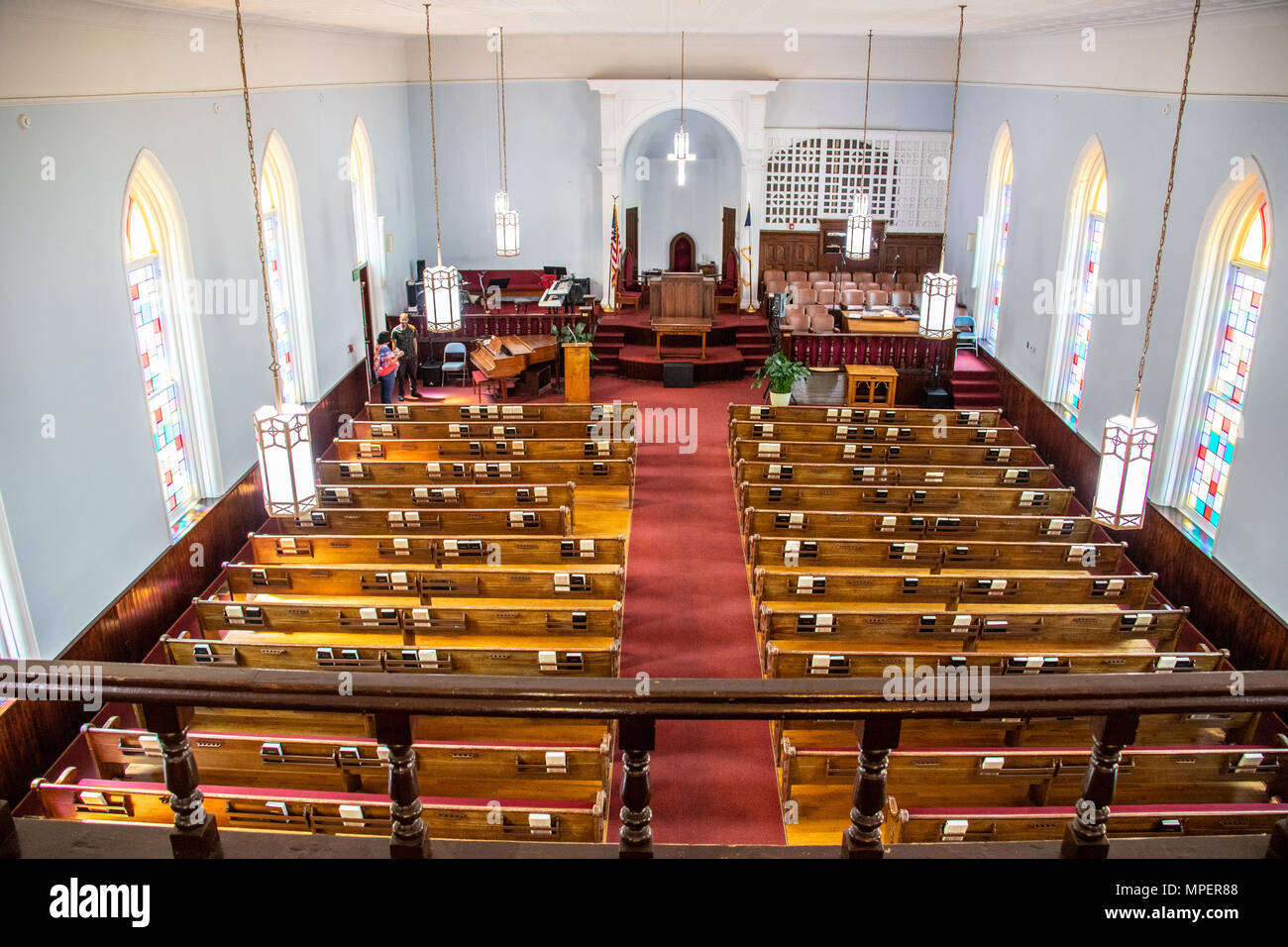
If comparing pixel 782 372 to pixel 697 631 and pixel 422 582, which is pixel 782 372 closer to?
pixel 697 631

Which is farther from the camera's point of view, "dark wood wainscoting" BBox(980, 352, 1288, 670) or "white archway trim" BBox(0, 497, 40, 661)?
"dark wood wainscoting" BBox(980, 352, 1288, 670)

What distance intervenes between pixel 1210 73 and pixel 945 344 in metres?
6.29

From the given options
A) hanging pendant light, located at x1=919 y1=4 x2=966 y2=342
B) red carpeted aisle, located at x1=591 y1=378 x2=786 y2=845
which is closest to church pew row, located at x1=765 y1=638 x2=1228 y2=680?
red carpeted aisle, located at x1=591 y1=378 x2=786 y2=845

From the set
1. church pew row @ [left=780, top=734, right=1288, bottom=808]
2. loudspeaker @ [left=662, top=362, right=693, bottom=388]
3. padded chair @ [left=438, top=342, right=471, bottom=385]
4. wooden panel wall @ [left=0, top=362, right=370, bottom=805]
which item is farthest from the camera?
padded chair @ [left=438, top=342, right=471, bottom=385]

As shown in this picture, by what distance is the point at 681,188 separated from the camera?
2094 centimetres

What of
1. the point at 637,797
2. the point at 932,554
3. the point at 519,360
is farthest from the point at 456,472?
the point at 637,797

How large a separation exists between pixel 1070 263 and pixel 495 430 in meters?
7.72

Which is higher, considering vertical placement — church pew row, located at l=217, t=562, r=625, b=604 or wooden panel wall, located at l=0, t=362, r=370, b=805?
church pew row, located at l=217, t=562, r=625, b=604

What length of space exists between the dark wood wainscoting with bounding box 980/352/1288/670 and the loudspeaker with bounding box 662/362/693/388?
5.61 m

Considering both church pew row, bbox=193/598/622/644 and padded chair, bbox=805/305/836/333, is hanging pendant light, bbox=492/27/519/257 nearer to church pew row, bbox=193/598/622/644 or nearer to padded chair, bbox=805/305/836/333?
padded chair, bbox=805/305/836/333

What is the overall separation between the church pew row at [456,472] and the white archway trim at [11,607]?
11.1 ft

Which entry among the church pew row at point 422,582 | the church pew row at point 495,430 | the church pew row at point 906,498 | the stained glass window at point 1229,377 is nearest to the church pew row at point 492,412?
the church pew row at point 495,430

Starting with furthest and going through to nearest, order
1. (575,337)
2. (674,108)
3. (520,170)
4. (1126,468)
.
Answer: (520,170), (674,108), (575,337), (1126,468)

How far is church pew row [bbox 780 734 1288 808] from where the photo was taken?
5152mm
